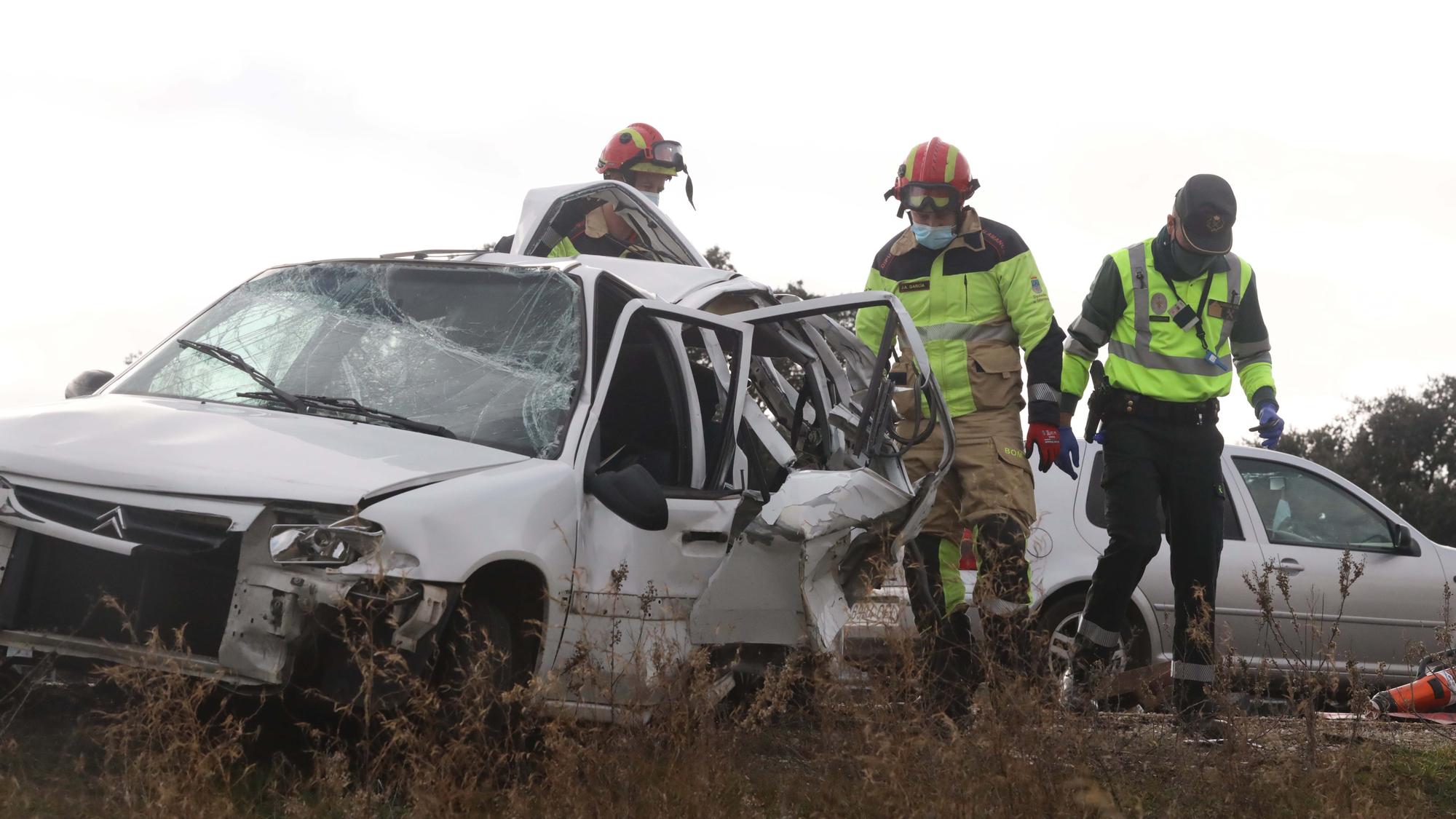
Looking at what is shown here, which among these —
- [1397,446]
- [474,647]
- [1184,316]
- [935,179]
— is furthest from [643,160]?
[1397,446]

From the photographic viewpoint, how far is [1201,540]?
5883 millimetres

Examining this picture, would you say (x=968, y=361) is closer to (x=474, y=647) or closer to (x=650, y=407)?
(x=650, y=407)

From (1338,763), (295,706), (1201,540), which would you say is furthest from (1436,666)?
(295,706)

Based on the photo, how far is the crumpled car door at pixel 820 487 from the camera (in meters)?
4.93

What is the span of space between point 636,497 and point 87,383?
2.24 metres

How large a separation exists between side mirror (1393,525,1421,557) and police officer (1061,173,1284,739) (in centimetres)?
324

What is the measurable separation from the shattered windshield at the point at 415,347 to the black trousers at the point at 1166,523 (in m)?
2.25

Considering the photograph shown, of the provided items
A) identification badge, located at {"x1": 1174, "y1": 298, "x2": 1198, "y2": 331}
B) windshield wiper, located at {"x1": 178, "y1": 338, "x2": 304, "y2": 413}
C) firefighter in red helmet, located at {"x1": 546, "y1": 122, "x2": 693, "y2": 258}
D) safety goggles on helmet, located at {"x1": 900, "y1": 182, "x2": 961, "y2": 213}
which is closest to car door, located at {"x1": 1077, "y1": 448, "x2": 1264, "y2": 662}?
identification badge, located at {"x1": 1174, "y1": 298, "x2": 1198, "y2": 331}

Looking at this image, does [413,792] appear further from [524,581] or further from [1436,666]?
[1436,666]

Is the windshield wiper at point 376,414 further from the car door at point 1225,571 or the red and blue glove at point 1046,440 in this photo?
the car door at point 1225,571

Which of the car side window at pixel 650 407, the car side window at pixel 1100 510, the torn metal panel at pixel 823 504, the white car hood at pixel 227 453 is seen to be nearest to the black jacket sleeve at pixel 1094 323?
the torn metal panel at pixel 823 504

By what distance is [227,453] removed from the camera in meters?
4.09

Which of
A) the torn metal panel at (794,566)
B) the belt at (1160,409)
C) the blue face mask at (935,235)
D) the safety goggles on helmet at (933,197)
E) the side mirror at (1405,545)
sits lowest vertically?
the torn metal panel at (794,566)

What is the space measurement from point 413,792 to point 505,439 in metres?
1.37
